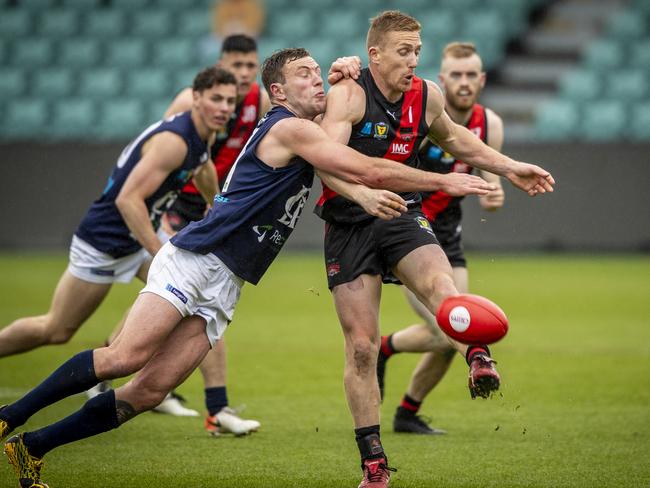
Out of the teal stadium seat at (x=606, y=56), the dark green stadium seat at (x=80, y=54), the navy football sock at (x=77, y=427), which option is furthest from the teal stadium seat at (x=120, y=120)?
the navy football sock at (x=77, y=427)

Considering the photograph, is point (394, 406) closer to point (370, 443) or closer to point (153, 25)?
point (370, 443)

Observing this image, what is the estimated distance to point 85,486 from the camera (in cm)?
596

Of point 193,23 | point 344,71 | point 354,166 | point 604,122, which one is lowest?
point 354,166

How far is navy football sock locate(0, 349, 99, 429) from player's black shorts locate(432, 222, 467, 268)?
3.15 metres

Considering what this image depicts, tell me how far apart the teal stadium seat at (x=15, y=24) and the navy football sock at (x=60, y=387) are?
1923 cm

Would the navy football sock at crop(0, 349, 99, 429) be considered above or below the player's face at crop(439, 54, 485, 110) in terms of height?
below

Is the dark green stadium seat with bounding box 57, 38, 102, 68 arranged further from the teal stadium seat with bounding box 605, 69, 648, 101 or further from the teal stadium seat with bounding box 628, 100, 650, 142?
the teal stadium seat with bounding box 628, 100, 650, 142

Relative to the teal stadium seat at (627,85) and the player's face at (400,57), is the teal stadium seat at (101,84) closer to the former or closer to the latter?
the teal stadium seat at (627,85)

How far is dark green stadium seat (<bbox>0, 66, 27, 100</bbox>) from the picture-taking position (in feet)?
74.4

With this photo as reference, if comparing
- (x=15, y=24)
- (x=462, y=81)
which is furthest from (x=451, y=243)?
(x=15, y=24)

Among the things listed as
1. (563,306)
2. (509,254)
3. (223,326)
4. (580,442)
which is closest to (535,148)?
(509,254)

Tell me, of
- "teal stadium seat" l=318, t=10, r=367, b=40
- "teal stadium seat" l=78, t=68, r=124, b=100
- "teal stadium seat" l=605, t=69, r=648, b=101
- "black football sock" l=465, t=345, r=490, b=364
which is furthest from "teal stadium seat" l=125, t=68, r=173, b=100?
"black football sock" l=465, t=345, r=490, b=364

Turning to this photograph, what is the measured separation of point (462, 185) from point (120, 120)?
16841mm

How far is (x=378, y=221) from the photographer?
6.09 meters
